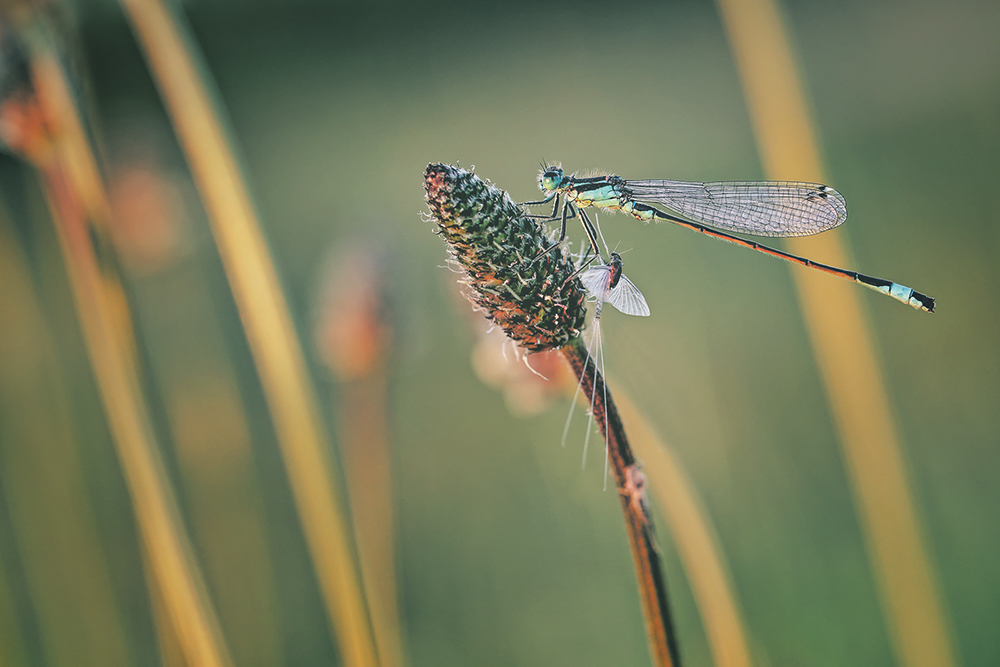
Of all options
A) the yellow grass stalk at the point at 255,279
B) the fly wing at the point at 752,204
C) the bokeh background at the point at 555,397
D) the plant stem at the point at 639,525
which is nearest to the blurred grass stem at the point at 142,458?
the yellow grass stalk at the point at 255,279

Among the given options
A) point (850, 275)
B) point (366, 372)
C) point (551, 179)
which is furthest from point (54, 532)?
point (850, 275)

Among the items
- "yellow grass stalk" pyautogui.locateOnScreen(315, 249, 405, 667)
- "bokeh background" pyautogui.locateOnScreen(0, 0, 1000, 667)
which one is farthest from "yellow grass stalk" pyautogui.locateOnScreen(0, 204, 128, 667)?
"yellow grass stalk" pyautogui.locateOnScreen(315, 249, 405, 667)

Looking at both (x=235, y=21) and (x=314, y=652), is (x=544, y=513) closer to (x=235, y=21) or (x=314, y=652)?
(x=314, y=652)

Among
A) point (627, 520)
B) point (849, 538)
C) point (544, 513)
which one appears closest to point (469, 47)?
point (544, 513)

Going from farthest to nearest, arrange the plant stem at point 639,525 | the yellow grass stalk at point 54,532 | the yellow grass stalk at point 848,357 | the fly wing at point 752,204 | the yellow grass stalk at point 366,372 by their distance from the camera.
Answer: the yellow grass stalk at point 54,532, the yellow grass stalk at point 366,372, the fly wing at point 752,204, the yellow grass stalk at point 848,357, the plant stem at point 639,525

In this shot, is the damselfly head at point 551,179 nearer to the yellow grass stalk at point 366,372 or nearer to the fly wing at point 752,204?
the fly wing at point 752,204
